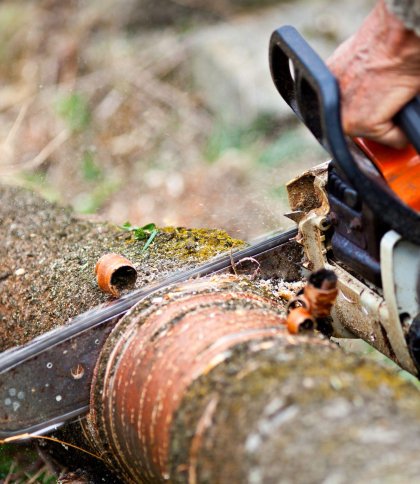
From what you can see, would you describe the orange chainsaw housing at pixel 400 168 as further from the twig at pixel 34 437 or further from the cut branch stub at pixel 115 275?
the twig at pixel 34 437

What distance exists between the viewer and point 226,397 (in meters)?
1.10

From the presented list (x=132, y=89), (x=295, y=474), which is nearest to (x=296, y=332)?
(x=295, y=474)

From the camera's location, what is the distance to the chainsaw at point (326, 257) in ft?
4.22

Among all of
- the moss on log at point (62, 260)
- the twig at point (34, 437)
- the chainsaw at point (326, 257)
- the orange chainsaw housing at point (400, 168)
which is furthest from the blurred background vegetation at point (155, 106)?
the orange chainsaw housing at point (400, 168)

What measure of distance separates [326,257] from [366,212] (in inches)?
11.7

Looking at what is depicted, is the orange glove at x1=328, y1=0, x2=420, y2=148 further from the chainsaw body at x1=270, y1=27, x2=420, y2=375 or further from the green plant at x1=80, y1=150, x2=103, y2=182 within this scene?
the green plant at x1=80, y1=150, x2=103, y2=182

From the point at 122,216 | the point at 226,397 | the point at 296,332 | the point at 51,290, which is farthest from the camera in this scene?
the point at 122,216

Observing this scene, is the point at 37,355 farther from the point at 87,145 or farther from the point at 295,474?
the point at 87,145

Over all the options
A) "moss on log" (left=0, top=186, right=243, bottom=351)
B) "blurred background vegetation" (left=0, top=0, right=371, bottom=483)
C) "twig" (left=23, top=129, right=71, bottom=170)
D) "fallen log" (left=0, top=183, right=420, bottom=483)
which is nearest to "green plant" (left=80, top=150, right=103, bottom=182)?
"blurred background vegetation" (left=0, top=0, right=371, bottom=483)

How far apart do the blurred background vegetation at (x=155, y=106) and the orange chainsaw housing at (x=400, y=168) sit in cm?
193

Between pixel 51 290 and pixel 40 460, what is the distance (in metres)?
0.44

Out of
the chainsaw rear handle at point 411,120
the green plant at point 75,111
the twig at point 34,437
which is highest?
the chainsaw rear handle at point 411,120

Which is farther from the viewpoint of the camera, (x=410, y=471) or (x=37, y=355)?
(x=37, y=355)

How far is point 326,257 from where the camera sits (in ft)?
5.32
